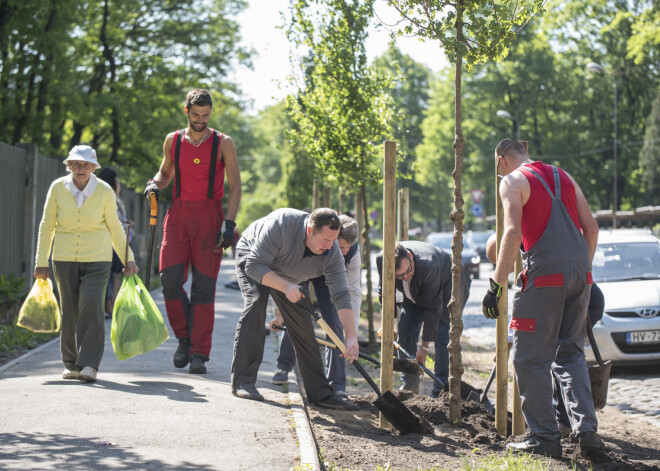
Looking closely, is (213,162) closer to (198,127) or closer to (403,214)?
(198,127)

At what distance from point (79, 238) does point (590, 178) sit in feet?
146

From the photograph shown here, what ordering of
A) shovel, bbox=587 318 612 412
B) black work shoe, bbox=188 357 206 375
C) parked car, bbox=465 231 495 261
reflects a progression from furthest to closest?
1. parked car, bbox=465 231 495 261
2. black work shoe, bbox=188 357 206 375
3. shovel, bbox=587 318 612 412

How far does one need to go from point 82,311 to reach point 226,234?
126cm

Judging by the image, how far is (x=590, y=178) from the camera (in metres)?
47.8

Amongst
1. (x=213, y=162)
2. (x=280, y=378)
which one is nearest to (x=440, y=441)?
(x=280, y=378)

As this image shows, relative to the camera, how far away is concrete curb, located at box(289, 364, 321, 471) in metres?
4.56

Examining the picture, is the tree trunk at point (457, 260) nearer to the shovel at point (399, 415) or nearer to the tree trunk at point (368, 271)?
the shovel at point (399, 415)

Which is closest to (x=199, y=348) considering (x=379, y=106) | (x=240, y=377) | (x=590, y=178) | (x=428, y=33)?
(x=240, y=377)

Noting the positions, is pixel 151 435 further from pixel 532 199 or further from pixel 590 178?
pixel 590 178

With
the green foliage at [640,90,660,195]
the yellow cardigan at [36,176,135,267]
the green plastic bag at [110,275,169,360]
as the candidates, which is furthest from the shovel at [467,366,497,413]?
the green foliage at [640,90,660,195]

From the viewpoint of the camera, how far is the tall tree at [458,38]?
5.84 meters

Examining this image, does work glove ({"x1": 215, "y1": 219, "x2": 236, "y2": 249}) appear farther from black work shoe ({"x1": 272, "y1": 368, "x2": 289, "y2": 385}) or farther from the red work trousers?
black work shoe ({"x1": 272, "y1": 368, "x2": 289, "y2": 385})

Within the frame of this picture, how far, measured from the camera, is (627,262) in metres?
10.3

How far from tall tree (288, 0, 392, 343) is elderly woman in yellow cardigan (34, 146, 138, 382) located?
4.96m
